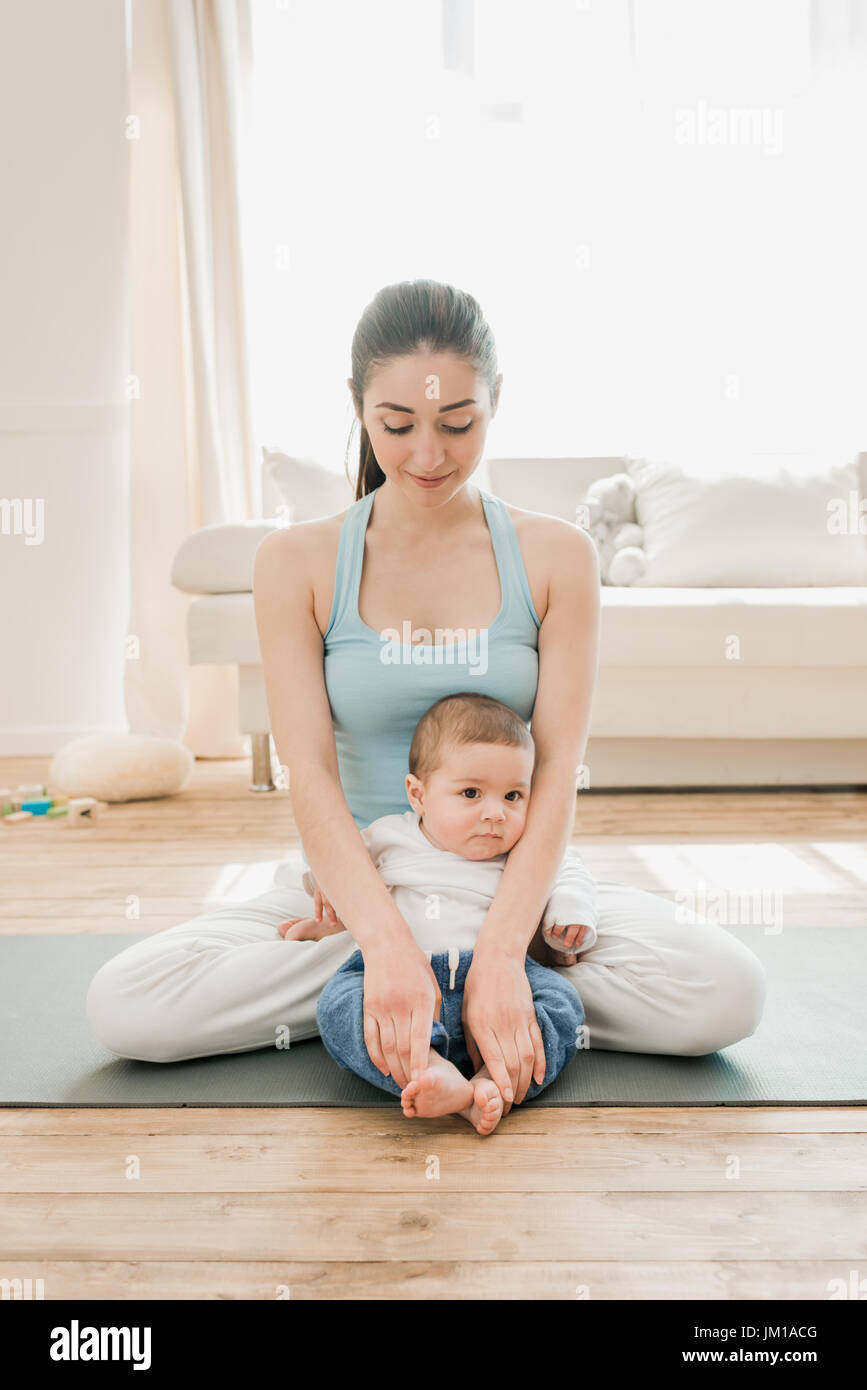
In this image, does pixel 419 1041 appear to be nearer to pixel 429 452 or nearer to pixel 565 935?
pixel 565 935

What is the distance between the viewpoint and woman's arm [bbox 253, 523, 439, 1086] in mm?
1078

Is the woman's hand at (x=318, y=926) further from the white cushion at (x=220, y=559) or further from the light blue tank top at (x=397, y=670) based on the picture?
the white cushion at (x=220, y=559)

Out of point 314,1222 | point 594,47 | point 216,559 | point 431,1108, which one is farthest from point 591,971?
point 594,47

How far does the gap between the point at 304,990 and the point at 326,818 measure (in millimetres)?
207

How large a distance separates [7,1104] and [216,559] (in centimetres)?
199

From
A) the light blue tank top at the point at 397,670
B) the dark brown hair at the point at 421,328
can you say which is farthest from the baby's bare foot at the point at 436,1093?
the dark brown hair at the point at 421,328

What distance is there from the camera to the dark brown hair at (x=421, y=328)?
1.19 metres

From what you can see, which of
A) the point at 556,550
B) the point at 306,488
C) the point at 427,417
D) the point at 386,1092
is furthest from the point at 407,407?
the point at 306,488

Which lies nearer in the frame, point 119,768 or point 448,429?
point 448,429

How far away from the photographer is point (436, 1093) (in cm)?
105

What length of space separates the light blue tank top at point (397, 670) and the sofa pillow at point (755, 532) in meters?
1.95

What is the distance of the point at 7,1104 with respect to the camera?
3.87 ft

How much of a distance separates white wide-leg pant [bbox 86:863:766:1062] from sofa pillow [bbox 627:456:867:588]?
81.6 inches
